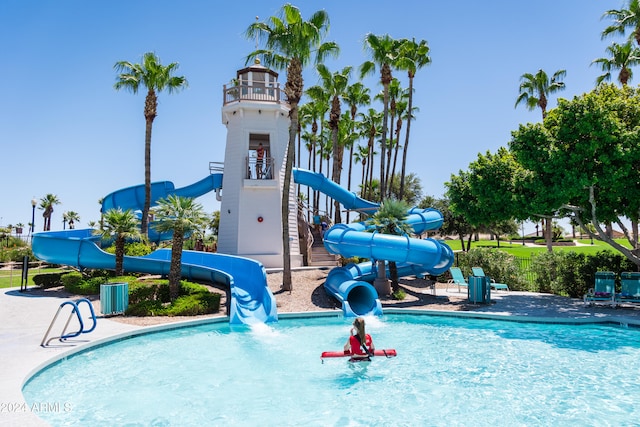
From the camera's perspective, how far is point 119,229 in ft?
63.8

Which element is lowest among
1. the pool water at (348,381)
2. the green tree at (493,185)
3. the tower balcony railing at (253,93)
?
the pool water at (348,381)

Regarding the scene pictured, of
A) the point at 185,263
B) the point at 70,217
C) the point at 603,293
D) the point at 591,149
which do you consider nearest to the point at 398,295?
the point at 603,293

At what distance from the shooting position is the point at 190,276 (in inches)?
843

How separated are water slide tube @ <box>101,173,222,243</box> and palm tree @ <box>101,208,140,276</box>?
293 inches

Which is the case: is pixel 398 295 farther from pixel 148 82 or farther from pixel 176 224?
pixel 148 82

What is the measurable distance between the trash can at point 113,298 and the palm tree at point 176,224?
1750 millimetres

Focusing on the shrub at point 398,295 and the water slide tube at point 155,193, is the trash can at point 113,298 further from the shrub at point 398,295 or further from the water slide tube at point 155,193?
the water slide tube at point 155,193

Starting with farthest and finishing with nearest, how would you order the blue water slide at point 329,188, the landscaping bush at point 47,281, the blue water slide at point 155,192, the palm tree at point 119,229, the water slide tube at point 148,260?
the blue water slide at point 329,188
the blue water slide at point 155,192
the landscaping bush at point 47,281
the water slide tube at point 148,260
the palm tree at point 119,229

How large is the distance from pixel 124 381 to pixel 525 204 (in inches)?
578

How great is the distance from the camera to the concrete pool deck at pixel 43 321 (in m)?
7.03

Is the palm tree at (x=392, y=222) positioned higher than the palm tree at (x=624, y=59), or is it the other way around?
the palm tree at (x=624, y=59)

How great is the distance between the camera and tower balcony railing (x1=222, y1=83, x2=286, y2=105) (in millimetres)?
25078

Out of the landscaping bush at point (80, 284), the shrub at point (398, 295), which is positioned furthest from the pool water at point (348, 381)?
the landscaping bush at point (80, 284)

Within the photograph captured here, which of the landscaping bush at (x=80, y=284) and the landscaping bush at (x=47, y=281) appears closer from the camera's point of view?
the landscaping bush at (x=80, y=284)
